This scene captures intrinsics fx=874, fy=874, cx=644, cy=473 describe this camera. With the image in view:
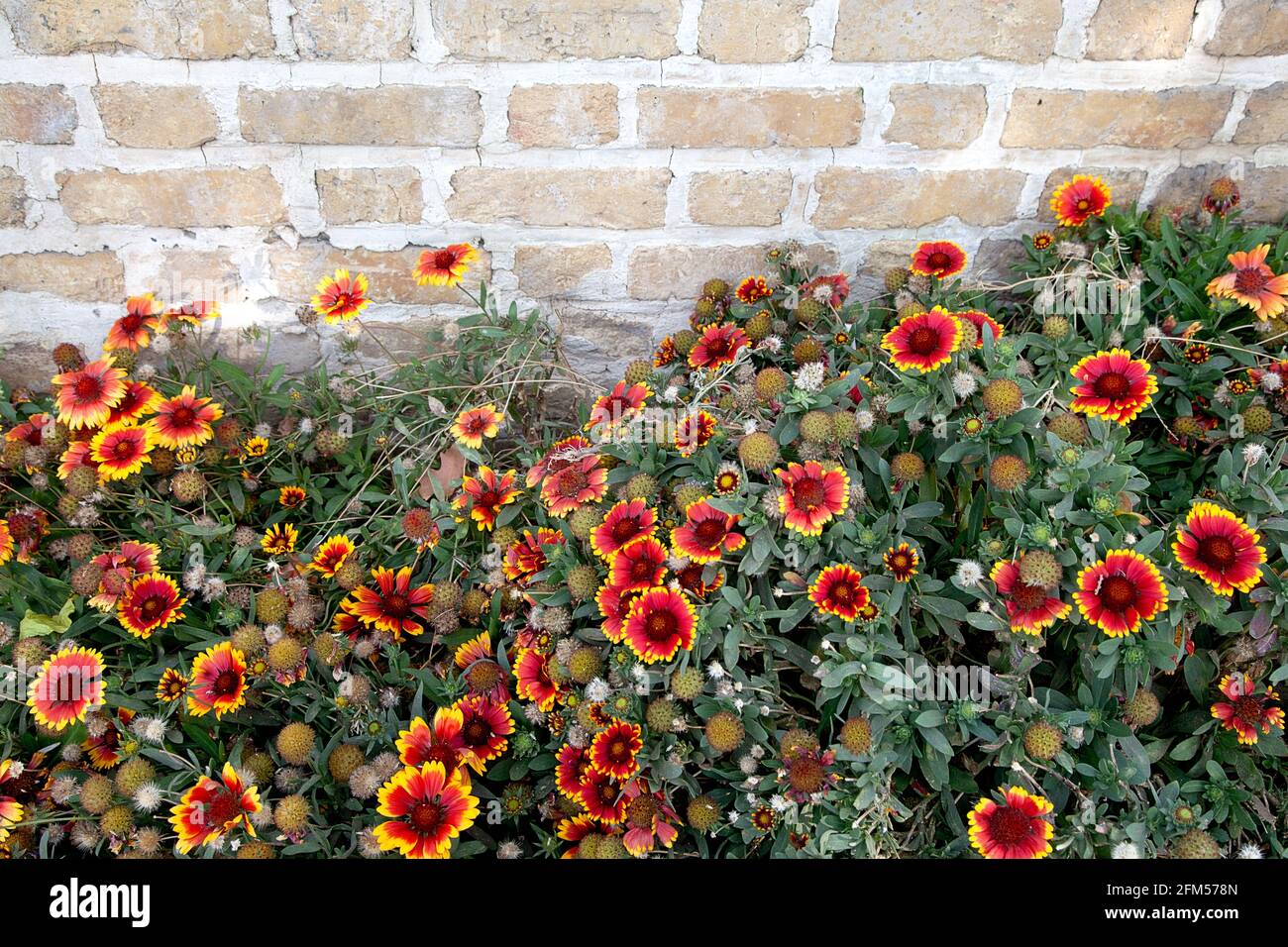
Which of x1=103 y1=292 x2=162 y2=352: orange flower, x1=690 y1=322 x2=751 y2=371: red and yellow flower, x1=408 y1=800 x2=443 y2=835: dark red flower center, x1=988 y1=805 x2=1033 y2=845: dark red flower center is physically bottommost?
x1=988 y1=805 x2=1033 y2=845: dark red flower center

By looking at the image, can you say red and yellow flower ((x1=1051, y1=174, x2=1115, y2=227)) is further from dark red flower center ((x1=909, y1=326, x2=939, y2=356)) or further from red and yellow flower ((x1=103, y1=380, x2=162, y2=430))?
red and yellow flower ((x1=103, y1=380, x2=162, y2=430))

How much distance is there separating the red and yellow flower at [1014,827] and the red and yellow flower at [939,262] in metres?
0.93

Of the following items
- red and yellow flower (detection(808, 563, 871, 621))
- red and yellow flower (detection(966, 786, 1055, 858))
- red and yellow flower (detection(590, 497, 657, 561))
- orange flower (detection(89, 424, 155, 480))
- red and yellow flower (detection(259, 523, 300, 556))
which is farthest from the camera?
red and yellow flower (detection(259, 523, 300, 556))

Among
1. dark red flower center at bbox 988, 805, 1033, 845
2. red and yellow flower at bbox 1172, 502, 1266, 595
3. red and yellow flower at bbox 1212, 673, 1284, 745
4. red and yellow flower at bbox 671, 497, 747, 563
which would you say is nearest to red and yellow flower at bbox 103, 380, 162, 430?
red and yellow flower at bbox 671, 497, 747, 563

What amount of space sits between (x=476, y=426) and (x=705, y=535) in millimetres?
557

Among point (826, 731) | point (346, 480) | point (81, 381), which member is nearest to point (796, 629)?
point (826, 731)

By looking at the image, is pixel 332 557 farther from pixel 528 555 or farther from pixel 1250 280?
pixel 1250 280

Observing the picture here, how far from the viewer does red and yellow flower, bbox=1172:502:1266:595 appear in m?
1.17

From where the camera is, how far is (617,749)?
1.28 m

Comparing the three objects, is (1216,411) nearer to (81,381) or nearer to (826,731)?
(826,731)

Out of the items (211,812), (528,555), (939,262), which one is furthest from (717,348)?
(211,812)

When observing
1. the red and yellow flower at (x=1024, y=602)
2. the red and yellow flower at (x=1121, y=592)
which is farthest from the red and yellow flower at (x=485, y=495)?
the red and yellow flower at (x=1121, y=592)

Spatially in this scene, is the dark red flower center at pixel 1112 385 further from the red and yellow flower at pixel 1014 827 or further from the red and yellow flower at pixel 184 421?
the red and yellow flower at pixel 184 421

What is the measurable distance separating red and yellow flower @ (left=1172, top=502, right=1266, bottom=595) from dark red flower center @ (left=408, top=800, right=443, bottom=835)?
1086 millimetres
